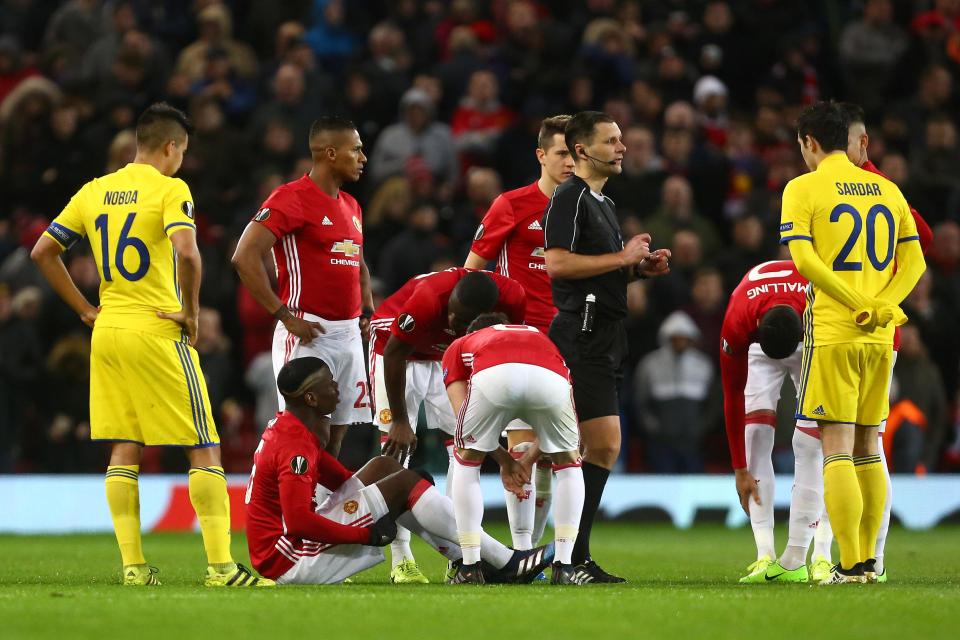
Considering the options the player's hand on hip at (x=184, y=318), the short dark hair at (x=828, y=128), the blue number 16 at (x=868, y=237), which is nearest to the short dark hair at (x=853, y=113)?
the short dark hair at (x=828, y=128)

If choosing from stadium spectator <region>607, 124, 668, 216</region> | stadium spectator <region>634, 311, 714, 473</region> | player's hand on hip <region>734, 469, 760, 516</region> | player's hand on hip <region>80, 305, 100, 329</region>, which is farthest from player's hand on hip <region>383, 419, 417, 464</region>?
stadium spectator <region>607, 124, 668, 216</region>

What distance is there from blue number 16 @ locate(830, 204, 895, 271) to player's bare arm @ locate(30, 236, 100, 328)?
13.3ft

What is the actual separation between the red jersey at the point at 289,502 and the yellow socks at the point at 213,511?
6.0 inches

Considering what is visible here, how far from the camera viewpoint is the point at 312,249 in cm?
926

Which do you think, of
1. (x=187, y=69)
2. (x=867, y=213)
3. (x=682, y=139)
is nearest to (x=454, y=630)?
(x=867, y=213)

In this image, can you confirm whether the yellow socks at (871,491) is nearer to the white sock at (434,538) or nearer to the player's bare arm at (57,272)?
the white sock at (434,538)

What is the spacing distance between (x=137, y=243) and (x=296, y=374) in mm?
1109

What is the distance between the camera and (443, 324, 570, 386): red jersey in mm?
8086

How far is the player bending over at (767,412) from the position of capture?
866 centimetres

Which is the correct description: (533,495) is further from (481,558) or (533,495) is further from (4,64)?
(4,64)

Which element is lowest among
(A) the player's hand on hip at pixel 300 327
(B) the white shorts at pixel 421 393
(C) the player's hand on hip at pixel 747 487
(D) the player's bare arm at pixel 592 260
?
(C) the player's hand on hip at pixel 747 487

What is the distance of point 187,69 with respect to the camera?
17.7 metres

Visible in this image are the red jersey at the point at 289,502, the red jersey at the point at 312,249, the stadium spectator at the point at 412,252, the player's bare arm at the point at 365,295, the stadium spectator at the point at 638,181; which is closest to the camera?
the red jersey at the point at 289,502

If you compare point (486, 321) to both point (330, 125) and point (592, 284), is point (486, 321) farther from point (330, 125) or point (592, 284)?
point (330, 125)
